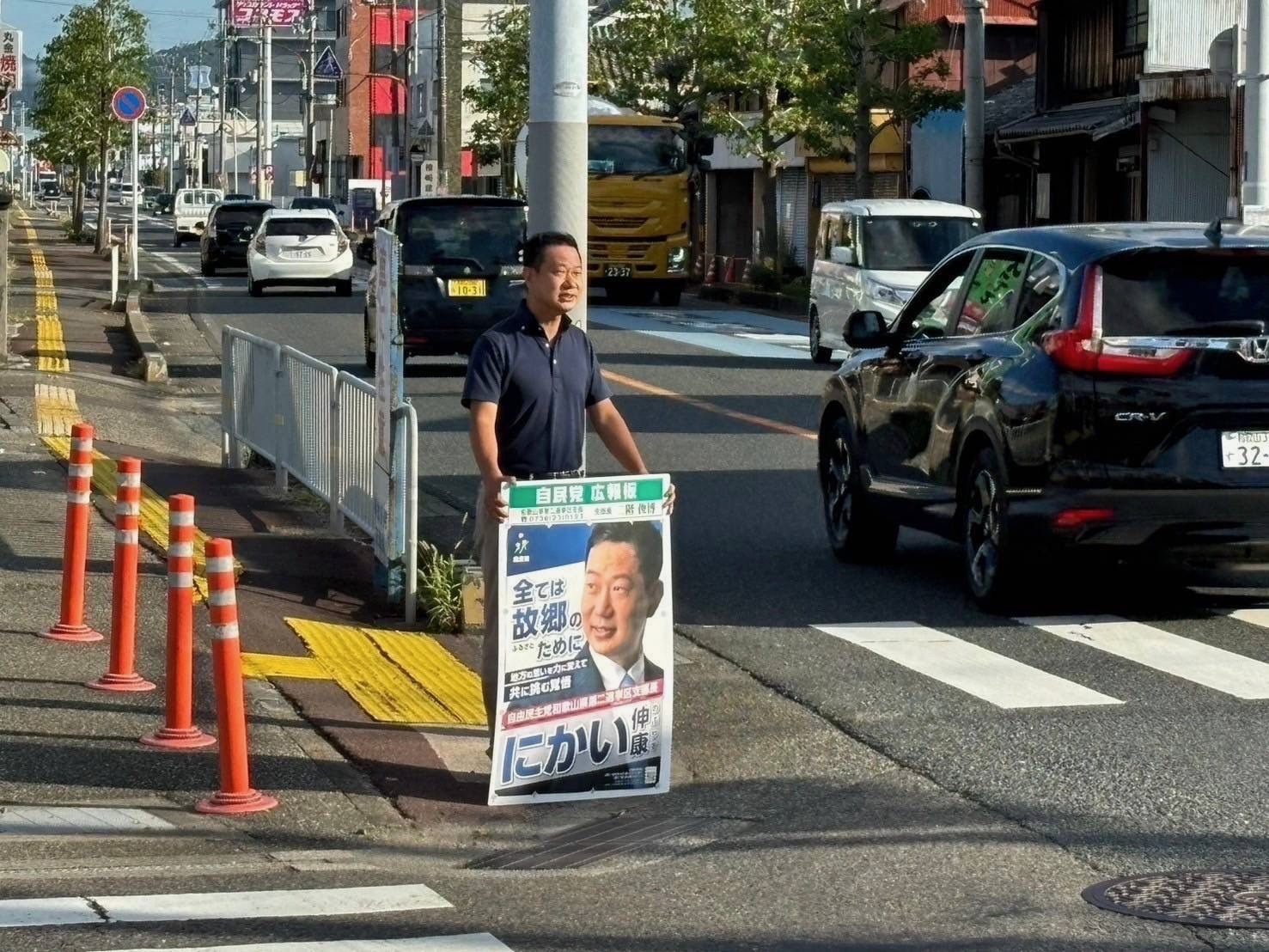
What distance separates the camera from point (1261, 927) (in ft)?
17.6

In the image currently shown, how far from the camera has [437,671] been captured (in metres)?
8.96

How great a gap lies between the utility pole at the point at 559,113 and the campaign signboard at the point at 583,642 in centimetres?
313

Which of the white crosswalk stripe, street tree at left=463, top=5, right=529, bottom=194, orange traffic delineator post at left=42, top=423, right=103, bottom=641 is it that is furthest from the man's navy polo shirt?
street tree at left=463, top=5, right=529, bottom=194

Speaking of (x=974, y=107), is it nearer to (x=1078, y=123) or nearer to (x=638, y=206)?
(x=1078, y=123)

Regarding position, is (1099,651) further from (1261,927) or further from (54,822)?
(54,822)

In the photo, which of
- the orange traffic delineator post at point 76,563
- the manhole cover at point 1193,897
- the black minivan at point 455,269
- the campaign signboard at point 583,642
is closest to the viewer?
the manhole cover at point 1193,897

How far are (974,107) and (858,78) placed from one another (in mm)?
9420

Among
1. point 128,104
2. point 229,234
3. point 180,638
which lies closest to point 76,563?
point 180,638

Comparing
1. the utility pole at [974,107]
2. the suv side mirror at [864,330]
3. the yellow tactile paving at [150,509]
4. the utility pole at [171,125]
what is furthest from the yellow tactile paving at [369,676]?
the utility pole at [171,125]

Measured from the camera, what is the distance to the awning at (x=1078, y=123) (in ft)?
112

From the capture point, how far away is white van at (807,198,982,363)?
24.5m

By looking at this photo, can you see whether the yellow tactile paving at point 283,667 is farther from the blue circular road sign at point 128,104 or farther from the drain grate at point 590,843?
the blue circular road sign at point 128,104

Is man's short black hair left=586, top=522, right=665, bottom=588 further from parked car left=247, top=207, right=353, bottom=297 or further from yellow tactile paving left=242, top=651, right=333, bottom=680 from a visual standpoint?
parked car left=247, top=207, right=353, bottom=297

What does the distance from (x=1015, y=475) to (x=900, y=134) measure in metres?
40.2
